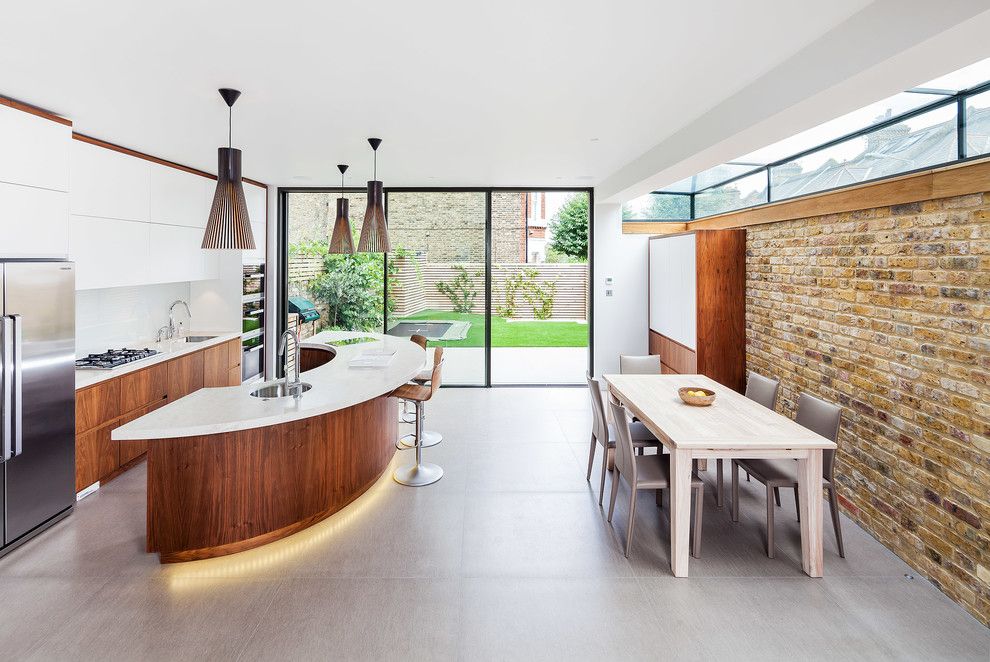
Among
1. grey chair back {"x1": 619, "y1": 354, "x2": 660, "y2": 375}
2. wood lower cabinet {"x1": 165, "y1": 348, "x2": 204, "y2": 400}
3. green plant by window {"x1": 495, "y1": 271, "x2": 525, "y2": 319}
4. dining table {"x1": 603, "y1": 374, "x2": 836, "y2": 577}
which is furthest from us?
green plant by window {"x1": 495, "y1": 271, "x2": 525, "y2": 319}

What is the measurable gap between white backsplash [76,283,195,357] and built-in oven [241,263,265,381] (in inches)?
26.6

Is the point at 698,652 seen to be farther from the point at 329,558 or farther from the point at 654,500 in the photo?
the point at 329,558

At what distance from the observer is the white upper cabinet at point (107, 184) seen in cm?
398

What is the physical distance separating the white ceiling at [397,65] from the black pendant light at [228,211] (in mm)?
422

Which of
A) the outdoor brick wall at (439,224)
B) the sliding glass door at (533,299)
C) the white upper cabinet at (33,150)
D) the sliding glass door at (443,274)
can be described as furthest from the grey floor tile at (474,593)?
the sliding glass door at (533,299)

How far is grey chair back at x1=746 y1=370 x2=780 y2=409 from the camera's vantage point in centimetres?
392

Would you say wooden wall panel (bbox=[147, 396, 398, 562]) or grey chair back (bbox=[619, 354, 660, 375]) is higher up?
grey chair back (bbox=[619, 354, 660, 375])

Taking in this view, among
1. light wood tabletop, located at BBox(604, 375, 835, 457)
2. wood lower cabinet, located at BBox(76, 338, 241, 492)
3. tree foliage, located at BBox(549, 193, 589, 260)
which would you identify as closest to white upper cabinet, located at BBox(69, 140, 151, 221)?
wood lower cabinet, located at BBox(76, 338, 241, 492)

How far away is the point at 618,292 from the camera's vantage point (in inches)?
282

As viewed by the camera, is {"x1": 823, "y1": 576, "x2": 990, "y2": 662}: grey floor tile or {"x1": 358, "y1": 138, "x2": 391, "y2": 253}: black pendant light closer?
{"x1": 823, "y1": 576, "x2": 990, "y2": 662}: grey floor tile

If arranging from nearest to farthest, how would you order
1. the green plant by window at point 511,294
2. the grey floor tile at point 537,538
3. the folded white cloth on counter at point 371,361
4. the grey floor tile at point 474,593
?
the grey floor tile at point 474,593 < the grey floor tile at point 537,538 < the folded white cloth on counter at point 371,361 < the green plant by window at point 511,294

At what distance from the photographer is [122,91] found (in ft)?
10.5

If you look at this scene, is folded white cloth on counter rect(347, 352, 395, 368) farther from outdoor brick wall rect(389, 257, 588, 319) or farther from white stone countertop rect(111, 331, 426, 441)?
outdoor brick wall rect(389, 257, 588, 319)

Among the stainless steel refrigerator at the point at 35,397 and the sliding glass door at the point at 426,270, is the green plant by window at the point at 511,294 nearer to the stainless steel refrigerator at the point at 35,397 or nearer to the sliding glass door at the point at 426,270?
the sliding glass door at the point at 426,270
